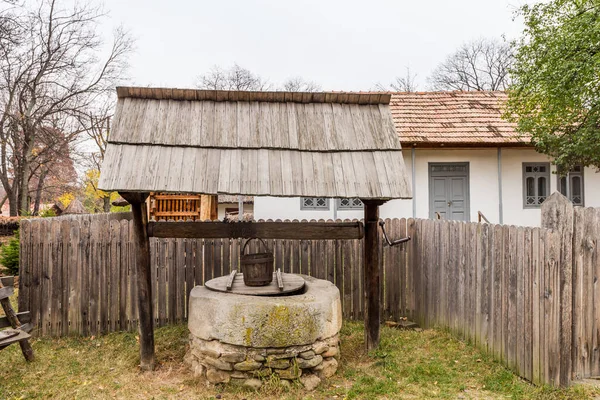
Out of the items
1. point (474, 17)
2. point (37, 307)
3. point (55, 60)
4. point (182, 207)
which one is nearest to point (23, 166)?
point (55, 60)

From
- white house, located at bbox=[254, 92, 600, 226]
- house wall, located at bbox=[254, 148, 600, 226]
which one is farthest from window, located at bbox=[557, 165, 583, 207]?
house wall, located at bbox=[254, 148, 600, 226]

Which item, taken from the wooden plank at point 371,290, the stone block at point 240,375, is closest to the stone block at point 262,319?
the stone block at point 240,375

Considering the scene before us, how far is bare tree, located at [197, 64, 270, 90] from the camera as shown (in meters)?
35.5

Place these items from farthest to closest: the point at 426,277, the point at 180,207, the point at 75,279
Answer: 1. the point at 180,207
2. the point at 426,277
3. the point at 75,279

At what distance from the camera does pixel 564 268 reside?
162 inches

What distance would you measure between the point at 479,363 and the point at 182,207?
11.9m

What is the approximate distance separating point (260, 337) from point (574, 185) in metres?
13.1

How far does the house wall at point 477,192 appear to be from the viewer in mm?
12828

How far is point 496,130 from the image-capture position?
12695mm

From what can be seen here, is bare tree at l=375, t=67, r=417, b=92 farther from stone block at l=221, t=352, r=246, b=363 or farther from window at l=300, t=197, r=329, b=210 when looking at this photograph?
stone block at l=221, t=352, r=246, b=363

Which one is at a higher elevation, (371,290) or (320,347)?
(371,290)

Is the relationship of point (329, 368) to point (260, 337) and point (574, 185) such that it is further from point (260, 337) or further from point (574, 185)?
point (574, 185)

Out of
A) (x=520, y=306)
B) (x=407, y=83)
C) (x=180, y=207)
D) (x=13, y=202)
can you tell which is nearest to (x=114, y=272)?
(x=520, y=306)

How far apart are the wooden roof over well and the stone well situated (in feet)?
4.17
